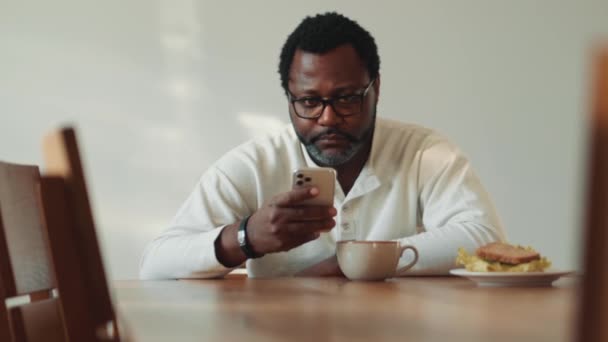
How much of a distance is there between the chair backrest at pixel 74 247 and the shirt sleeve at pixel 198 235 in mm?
1241

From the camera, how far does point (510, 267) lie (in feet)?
4.64

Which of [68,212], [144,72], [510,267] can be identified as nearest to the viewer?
[68,212]

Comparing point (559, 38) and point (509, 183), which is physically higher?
point (559, 38)

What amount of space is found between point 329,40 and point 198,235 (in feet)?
2.17

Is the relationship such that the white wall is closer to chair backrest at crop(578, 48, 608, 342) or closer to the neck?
the neck

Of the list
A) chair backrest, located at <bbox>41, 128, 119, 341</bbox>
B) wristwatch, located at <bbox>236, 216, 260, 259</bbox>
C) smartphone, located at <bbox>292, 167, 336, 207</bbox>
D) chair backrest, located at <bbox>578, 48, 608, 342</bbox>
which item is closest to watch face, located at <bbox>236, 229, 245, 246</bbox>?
wristwatch, located at <bbox>236, 216, 260, 259</bbox>

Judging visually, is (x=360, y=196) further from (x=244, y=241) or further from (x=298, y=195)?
(x=298, y=195)

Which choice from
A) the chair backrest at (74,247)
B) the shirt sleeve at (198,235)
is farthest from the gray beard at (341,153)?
the chair backrest at (74,247)

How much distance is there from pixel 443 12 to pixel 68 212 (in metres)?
3.34

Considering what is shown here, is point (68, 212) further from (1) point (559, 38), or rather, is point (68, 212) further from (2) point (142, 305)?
(1) point (559, 38)

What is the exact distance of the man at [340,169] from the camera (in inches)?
85.3

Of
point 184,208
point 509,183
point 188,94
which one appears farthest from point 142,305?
point 509,183

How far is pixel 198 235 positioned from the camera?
2.00 meters

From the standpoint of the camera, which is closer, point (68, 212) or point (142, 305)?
point (68, 212)
